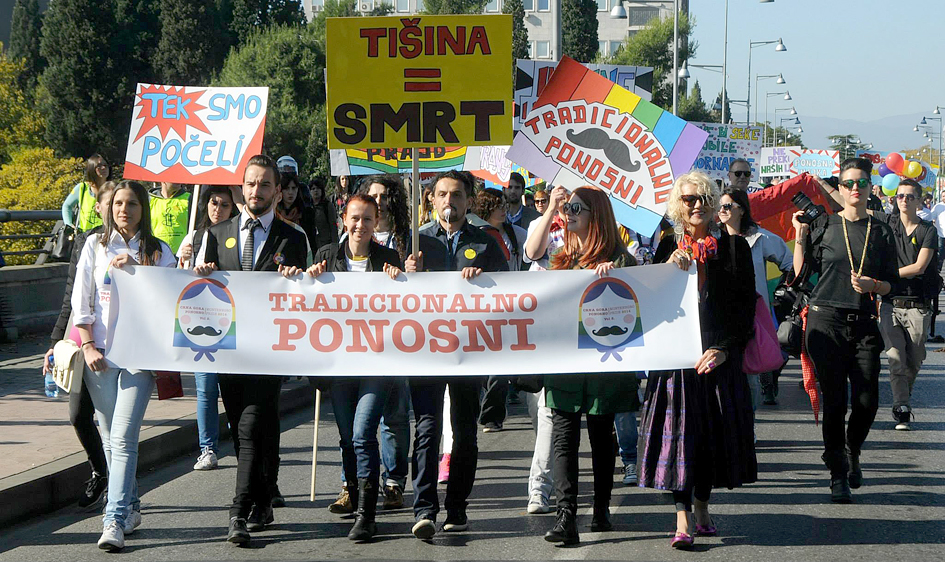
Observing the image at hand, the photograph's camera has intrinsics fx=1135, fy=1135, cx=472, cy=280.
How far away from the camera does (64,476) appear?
674 centimetres

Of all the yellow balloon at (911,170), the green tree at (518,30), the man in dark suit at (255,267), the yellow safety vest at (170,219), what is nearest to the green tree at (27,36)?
the green tree at (518,30)

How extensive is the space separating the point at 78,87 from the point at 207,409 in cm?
5638

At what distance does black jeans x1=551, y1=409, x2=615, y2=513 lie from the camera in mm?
5664

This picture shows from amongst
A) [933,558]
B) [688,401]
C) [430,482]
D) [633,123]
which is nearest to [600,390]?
→ [688,401]

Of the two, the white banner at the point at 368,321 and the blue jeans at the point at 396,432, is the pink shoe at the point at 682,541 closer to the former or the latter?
the white banner at the point at 368,321

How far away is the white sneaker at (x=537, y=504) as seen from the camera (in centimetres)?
638

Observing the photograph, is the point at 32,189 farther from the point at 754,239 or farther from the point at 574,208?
the point at 574,208

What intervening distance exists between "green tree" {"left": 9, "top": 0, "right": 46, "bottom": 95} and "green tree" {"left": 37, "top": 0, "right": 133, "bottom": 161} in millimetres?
7937

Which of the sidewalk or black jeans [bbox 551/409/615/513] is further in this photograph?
the sidewalk

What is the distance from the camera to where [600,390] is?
5.77 m

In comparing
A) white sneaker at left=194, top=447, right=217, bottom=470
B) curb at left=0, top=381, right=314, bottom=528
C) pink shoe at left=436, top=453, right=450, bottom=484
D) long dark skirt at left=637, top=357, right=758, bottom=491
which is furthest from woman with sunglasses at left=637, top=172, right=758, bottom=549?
curb at left=0, top=381, right=314, bottom=528

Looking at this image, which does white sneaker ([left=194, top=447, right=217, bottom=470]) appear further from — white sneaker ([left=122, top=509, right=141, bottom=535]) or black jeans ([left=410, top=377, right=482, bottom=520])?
black jeans ([left=410, top=377, right=482, bottom=520])

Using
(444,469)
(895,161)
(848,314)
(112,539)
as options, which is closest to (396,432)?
(444,469)

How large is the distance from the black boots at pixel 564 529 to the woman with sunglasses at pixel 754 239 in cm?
162
